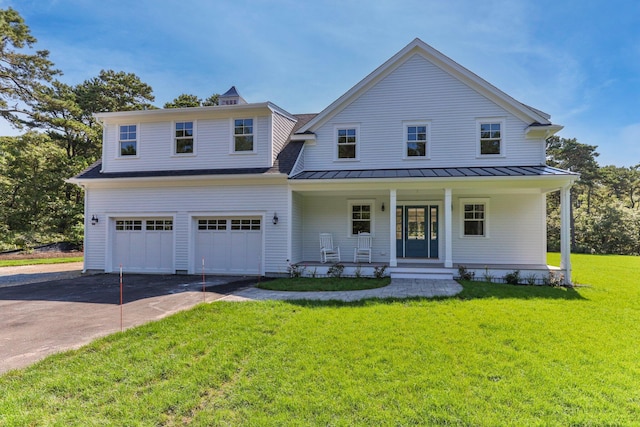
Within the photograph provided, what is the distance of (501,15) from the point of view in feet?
34.4

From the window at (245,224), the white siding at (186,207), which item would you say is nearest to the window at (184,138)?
the white siding at (186,207)

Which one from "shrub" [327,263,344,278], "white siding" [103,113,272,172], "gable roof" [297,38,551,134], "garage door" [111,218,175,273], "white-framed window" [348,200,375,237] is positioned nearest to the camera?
"shrub" [327,263,344,278]

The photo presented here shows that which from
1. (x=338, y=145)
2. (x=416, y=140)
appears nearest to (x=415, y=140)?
(x=416, y=140)

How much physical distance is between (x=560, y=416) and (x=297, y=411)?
237cm

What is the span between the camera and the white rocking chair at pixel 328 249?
12.0m

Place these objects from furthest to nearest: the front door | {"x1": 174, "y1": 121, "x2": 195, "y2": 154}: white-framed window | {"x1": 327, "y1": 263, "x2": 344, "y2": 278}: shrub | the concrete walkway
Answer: the front door
{"x1": 174, "y1": 121, "x2": 195, "y2": 154}: white-framed window
{"x1": 327, "y1": 263, "x2": 344, "y2": 278}: shrub
the concrete walkway

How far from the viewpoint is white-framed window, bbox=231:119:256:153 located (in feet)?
39.4

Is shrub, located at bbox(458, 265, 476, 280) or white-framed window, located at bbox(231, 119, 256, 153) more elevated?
white-framed window, located at bbox(231, 119, 256, 153)

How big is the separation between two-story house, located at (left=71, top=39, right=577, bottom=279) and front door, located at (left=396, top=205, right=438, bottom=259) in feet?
0.12

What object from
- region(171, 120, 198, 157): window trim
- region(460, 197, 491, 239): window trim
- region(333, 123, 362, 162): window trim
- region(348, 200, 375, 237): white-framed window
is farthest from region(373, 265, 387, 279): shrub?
region(171, 120, 198, 157): window trim

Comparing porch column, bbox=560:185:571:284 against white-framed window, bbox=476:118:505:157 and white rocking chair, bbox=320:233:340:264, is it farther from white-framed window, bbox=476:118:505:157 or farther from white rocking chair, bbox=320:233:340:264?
white rocking chair, bbox=320:233:340:264

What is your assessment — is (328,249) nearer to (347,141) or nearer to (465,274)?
(347,141)

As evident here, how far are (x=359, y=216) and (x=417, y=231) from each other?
7.33 ft

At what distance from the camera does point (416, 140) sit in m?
12.0
